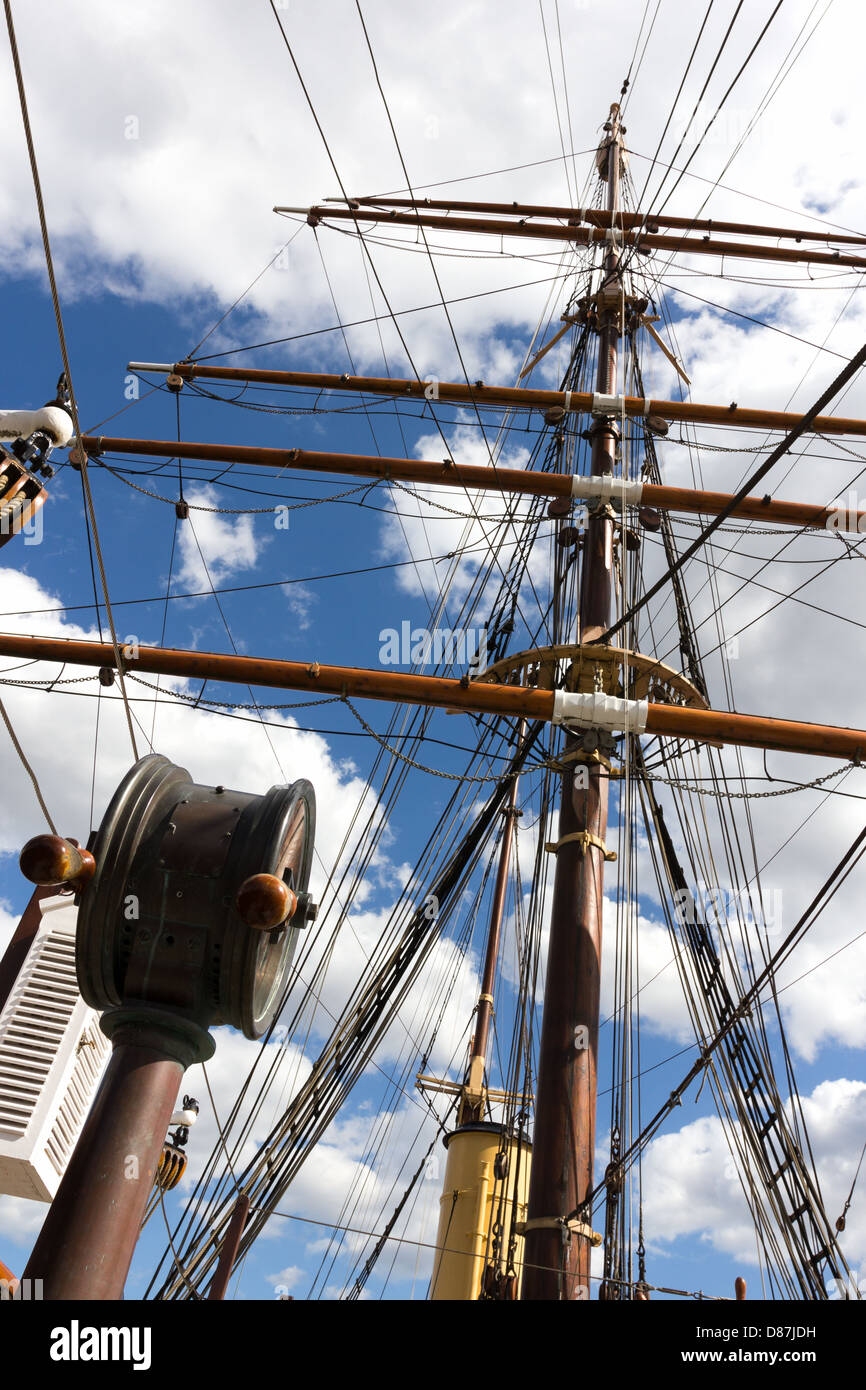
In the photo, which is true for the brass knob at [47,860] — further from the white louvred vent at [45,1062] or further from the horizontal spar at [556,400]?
the horizontal spar at [556,400]

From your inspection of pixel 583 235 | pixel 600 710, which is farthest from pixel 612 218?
pixel 600 710

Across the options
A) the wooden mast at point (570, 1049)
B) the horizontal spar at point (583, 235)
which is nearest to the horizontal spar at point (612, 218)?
the horizontal spar at point (583, 235)

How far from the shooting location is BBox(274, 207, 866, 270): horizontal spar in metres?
16.5

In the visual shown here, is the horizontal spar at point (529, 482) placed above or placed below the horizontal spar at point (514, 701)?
above

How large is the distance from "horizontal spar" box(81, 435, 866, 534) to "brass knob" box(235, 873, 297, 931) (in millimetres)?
10616

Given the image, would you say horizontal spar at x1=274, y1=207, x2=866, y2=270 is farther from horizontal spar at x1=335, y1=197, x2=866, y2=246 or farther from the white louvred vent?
the white louvred vent

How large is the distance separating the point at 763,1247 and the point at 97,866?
8722mm

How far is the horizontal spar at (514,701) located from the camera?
927 cm

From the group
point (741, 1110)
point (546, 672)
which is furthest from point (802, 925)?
point (546, 672)

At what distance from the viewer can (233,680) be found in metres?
10.0

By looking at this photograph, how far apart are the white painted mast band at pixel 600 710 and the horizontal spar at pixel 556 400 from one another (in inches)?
220

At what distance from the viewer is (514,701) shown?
9633 mm

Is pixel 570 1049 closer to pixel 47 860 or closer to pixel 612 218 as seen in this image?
pixel 47 860

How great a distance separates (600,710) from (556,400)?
6198mm
